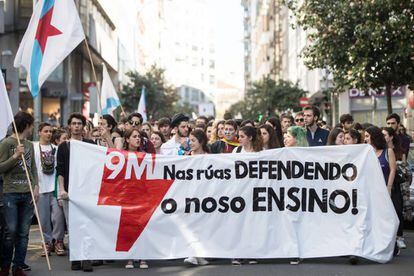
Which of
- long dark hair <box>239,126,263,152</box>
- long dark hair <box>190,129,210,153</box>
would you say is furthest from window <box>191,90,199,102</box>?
long dark hair <box>239,126,263,152</box>

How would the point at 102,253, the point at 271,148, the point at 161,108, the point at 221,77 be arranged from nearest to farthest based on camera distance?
the point at 102,253 < the point at 271,148 < the point at 161,108 < the point at 221,77

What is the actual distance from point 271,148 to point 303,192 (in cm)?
90

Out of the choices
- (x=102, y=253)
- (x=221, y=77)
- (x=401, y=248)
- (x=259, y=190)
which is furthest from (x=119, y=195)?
(x=221, y=77)

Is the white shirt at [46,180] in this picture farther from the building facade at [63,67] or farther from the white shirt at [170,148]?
the building facade at [63,67]

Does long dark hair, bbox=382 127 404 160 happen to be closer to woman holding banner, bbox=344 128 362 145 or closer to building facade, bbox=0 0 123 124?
woman holding banner, bbox=344 128 362 145

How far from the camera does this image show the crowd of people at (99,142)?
891cm

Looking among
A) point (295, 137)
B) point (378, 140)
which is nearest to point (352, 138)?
point (378, 140)

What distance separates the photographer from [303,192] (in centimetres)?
974

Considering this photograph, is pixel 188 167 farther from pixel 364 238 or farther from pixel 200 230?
pixel 364 238

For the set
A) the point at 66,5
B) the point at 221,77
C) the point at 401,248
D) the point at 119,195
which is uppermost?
the point at 221,77

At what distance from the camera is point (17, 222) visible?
893 cm

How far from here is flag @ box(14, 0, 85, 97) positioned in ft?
32.7

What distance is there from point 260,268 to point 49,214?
3.44m

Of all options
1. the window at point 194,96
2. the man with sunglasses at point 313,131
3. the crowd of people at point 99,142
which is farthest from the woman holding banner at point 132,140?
the window at point 194,96
